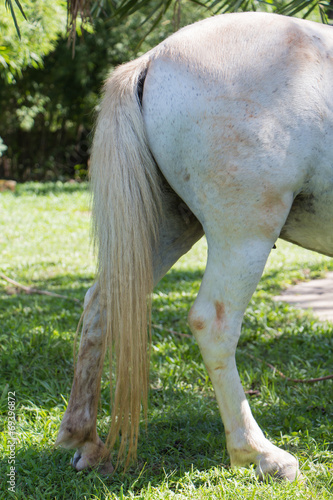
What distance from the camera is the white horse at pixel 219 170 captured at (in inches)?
71.2

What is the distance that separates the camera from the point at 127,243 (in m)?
1.93

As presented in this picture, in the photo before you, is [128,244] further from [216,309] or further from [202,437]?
[202,437]

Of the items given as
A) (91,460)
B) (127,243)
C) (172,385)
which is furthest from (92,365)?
(172,385)

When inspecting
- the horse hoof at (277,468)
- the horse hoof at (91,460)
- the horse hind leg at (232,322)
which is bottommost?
the horse hoof at (91,460)

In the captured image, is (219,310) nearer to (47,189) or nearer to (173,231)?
(173,231)

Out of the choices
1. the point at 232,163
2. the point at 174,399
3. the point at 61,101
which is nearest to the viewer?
the point at 232,163

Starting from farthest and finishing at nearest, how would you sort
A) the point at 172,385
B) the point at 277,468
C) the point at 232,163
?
1. the point at 172,385
2. the point at 277,468
3. the point at 232,163

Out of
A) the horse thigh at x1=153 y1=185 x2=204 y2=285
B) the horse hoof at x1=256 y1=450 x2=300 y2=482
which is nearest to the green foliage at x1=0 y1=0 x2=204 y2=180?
the horse thigh at x1=153 y1=185 x2=204 y2=285

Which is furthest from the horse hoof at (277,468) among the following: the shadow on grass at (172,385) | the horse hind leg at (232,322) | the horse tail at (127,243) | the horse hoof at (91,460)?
the horse hoof at (91,460)

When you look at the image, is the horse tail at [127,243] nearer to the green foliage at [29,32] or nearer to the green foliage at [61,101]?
the green foliage at [29,32]

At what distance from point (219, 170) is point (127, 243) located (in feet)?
1.42


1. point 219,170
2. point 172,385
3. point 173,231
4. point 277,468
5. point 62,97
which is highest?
point 219,170

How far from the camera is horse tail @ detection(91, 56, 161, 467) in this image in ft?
6.26

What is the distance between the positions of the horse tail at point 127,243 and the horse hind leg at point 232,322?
233 millimetres
